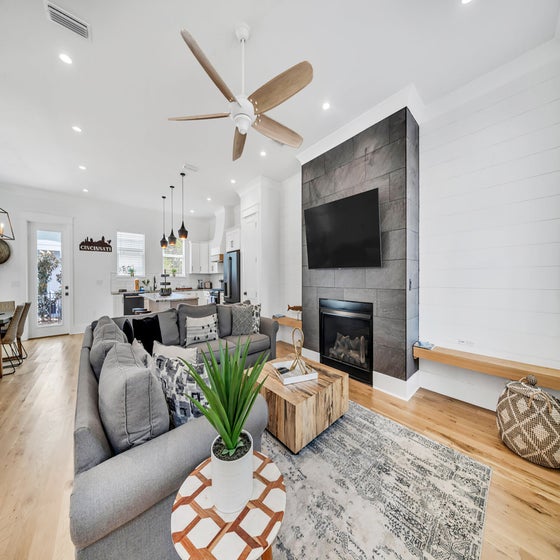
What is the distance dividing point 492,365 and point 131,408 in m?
2.83

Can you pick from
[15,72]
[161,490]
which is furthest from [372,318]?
[15,72]

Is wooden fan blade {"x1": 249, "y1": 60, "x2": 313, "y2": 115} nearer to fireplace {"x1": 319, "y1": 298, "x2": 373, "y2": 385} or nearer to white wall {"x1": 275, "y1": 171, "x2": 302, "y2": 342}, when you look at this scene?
fireplace {"x1": 319, "y1": 298, "x2": 373, "y2": 385}

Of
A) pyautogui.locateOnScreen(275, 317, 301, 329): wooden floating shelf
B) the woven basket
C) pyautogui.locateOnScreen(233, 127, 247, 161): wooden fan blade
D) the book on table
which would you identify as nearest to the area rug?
the woven basket

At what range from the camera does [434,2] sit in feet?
5.46

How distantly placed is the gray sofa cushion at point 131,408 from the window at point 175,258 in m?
6.41

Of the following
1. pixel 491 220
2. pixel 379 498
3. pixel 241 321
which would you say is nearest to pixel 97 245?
pixel 241 321

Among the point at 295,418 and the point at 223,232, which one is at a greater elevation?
Answer: the point at 223,232

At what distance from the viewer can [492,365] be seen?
217 cm

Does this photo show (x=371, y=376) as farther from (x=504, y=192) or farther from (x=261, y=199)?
(x=261, y=199)

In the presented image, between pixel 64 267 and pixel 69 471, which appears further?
pixel 64 267

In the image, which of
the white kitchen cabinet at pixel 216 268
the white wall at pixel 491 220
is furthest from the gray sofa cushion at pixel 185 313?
the white kitchen cabinet at pixel 216 268

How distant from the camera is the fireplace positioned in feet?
9.57

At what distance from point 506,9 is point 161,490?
360 cm

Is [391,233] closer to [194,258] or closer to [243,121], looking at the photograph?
[243,121]
